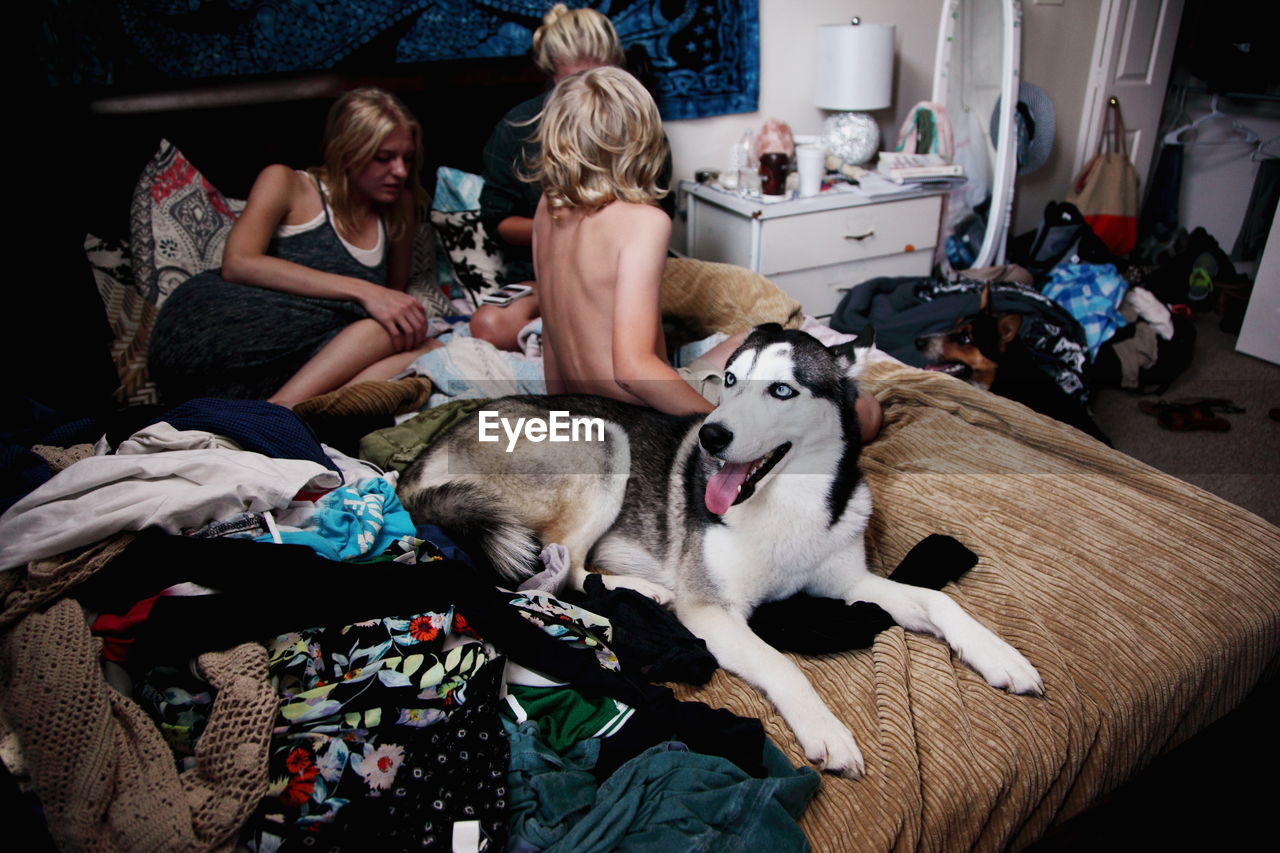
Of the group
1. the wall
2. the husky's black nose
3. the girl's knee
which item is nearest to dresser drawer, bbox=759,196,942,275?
the wall

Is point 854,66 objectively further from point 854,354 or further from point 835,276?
point 854,354

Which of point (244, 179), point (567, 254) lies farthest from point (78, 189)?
point (567, 254)

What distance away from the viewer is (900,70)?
405 centimetres

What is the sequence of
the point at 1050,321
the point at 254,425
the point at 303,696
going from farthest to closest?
the point at 1050,321 → the point at 254,425 → the point at 303,696

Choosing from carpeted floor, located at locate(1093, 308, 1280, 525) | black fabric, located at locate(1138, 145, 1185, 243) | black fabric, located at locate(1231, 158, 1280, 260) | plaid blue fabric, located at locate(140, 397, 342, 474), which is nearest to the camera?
plaid blue fabric, located at locate(140, 397, 342, 474)

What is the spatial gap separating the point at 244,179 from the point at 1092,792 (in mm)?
3171

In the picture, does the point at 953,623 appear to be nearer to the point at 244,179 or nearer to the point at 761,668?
the point at 761,668

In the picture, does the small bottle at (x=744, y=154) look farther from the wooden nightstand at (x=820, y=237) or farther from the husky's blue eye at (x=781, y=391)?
the husky's blue eye at (x=781, y=391)

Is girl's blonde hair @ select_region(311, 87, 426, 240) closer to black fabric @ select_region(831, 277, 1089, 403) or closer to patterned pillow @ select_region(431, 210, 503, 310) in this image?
patterned pillow @ select_region(431, 210, 503, 310)

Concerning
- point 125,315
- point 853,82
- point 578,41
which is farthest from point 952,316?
point 125,315

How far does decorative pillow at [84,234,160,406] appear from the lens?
217 centimetres

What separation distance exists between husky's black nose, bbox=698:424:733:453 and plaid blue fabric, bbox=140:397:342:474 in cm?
75

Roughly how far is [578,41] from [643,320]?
1303mm

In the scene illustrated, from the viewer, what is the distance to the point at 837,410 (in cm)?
132
